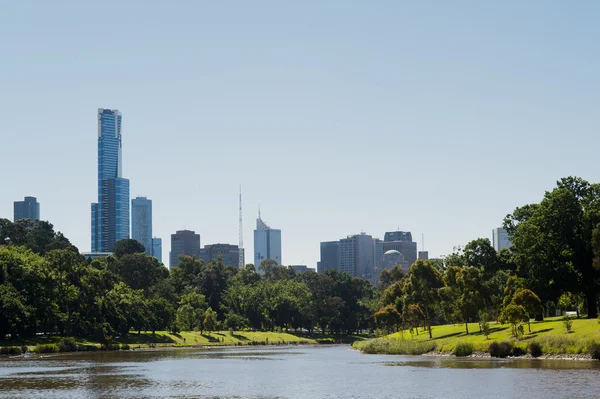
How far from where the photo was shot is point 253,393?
6606 centimetres

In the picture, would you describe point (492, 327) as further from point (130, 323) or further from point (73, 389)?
point (130, 323)

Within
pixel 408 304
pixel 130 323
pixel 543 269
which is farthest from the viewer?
pixel 130 323

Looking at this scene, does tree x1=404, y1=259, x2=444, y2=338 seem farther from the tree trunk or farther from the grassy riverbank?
the tree trunk

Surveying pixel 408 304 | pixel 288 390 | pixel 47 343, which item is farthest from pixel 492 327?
pixel 47 343

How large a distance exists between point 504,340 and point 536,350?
10.1m

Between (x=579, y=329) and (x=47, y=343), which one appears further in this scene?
(x=47, y=343)

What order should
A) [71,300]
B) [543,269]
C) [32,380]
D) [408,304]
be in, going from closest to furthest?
1. [32,380]
2. [543,269]
3. [408,304]
4. [71,300]

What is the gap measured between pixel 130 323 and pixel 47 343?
101 feet

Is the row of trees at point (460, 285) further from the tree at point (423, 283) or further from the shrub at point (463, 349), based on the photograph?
the shrub at point (463, 349)

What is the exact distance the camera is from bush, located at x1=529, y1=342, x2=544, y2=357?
9056 cm

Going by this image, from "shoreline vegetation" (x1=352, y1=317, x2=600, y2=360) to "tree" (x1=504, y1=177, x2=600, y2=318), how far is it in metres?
5.61

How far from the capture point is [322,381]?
249 ft

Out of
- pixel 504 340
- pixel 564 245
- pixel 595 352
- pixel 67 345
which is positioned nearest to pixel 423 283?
pixel 564 245

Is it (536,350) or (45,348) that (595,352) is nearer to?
(536,350)
